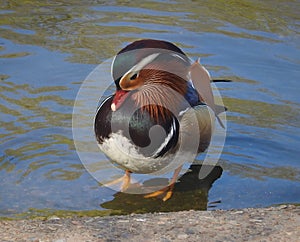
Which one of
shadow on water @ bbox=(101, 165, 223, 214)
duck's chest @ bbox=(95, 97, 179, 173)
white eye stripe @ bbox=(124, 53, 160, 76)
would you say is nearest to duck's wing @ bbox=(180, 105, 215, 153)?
duck's chest @ bbox=(95, 97, 179, 173)

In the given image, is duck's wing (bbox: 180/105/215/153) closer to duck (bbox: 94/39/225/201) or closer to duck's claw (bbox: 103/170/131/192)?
duck (bbox: 94/39/225/201)

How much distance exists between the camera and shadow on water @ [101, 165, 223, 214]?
5.61 m

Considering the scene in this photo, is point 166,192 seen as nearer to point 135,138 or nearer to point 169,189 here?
point 169,189

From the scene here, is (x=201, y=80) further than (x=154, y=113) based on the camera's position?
Yes

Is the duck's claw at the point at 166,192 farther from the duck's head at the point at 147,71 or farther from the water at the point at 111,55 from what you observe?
the duck's head at the point at 147,71

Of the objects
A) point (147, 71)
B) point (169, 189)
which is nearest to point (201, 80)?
point (147, 71)

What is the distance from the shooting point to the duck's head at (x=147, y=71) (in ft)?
Result: 17.3

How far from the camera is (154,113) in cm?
548

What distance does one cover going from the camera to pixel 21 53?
8.38 metres

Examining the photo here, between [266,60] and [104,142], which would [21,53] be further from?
[104,142]

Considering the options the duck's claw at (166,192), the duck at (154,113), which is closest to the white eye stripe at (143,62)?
the duck at (154,113)

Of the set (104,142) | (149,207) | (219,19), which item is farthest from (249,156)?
(219,19)

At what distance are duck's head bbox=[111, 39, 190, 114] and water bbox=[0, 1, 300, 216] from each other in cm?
77

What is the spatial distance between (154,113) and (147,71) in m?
0.32
